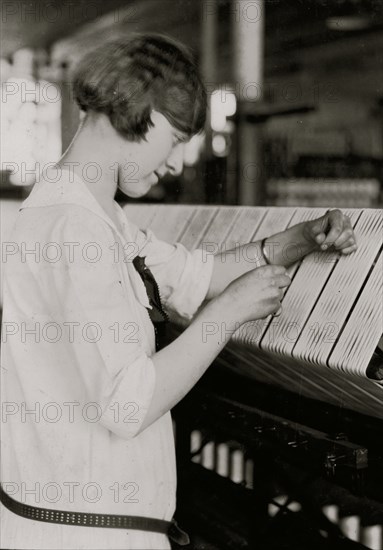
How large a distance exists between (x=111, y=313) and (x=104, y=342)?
52mm

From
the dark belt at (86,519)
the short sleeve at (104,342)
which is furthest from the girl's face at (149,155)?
the dark belt at (86,519)

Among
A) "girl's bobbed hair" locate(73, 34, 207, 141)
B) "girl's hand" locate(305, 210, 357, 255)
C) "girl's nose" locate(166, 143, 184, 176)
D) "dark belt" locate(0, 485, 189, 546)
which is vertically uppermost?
"girl's bobbed hair" locate(73, 34, 207, 141)

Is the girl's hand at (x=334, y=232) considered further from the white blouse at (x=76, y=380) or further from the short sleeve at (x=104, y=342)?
the short sleeve at (x=104, y=342)

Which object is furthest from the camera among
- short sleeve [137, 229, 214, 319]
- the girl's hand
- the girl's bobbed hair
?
short sleeve [137, 229, 214, 319]

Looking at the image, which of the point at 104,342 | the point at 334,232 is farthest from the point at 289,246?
the point at 104,342

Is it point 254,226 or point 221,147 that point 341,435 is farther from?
point 221,147

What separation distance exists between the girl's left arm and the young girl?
25cm

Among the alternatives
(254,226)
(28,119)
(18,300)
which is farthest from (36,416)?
(28,119)

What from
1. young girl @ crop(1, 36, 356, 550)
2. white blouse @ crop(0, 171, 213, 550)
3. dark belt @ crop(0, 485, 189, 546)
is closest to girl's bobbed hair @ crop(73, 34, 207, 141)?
young girl @ crop(1, 36, 356, 550)

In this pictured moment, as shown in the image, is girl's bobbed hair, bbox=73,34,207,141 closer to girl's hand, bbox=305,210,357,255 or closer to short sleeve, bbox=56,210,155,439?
short sleeve, bbox=56,210,155,439

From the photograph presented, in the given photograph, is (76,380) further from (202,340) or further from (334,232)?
(334,232)

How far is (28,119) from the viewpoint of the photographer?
2629 mm

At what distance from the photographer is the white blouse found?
1170 mm

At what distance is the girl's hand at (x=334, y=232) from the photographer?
152cm
